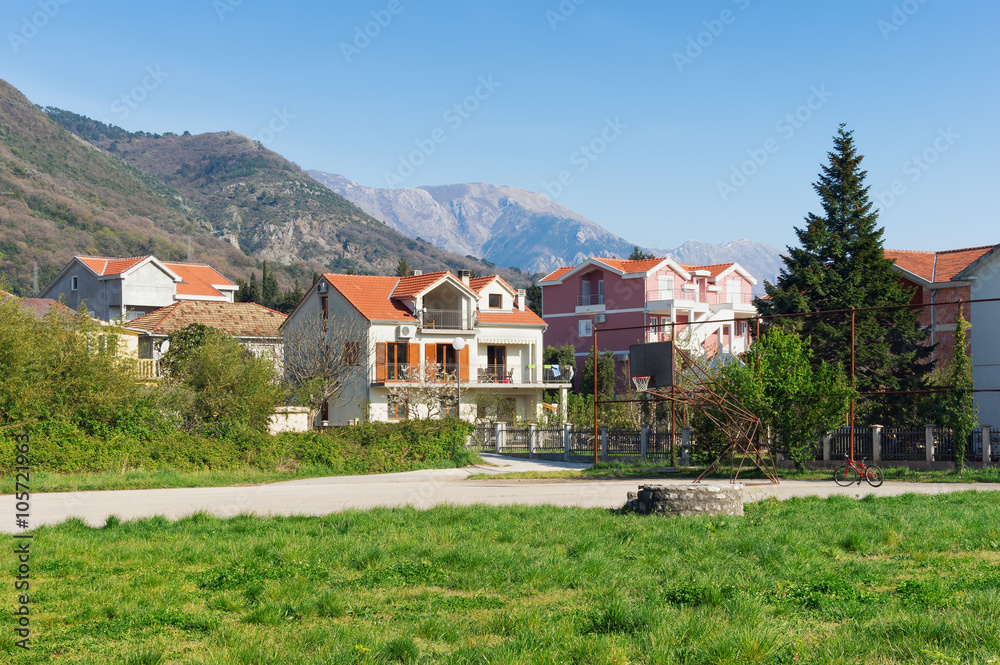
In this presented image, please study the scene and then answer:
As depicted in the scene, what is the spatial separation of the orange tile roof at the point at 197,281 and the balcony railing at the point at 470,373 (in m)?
36.3

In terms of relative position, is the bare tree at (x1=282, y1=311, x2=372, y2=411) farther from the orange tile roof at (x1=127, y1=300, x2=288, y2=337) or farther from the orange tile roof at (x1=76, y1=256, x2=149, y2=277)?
the orange tile roof at (x1=76, y1=256, x2=149, y2=277)

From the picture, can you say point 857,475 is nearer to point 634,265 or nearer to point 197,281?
point 634,265

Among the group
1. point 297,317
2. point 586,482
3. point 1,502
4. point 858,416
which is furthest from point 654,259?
point 1,502

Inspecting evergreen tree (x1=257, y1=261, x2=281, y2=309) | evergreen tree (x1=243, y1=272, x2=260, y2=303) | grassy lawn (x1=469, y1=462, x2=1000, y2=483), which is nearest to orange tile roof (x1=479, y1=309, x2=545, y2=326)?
grassy lawn (x1=469, y1=462, x2=1000, y2=483)

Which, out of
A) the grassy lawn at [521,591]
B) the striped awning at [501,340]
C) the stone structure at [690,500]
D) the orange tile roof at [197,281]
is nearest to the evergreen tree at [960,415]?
the grassy lawn at [521,591]

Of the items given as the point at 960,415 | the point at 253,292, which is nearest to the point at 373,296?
the point at 960,415

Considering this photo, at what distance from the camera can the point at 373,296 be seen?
52.2 meters

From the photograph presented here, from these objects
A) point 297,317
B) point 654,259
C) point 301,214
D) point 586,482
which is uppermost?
point 301,214

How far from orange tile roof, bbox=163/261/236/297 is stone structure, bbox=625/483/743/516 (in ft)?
231

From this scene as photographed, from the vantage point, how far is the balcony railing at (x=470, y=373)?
49031 mm

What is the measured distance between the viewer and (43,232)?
114 m

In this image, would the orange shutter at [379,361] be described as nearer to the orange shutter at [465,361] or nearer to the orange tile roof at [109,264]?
the orange shutter at [465,361]

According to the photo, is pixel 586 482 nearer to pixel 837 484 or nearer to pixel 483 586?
pixel 837 484

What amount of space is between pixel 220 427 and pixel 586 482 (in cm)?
1128
